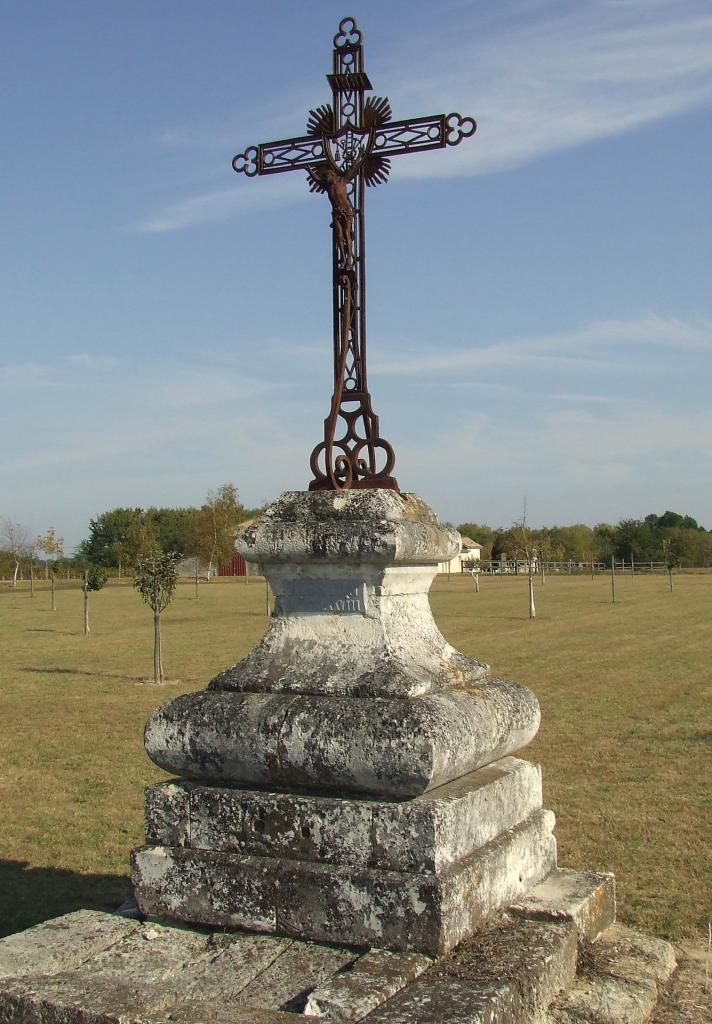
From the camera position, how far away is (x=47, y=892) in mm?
6961

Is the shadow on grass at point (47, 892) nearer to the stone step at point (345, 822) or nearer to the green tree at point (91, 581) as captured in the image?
the stone step at point (345, 822)

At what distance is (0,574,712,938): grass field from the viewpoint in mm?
7270

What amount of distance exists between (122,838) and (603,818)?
14.0 feet

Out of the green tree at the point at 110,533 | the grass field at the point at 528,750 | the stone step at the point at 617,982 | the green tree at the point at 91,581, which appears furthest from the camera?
the green tree at the point at 110,533

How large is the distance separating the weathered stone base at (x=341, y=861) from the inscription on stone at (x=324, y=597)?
2.29 ft

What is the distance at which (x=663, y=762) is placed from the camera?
11273 millimetres

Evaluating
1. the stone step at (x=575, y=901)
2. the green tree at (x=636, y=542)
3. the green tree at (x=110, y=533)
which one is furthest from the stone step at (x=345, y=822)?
the green tree at (x=636, y=542)

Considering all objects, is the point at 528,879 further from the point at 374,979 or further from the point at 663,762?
the point at 663,762

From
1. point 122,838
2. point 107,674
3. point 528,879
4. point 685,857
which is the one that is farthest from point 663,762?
point 107,674

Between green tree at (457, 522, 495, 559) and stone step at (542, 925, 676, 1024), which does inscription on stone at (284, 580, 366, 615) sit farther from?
green tree at (457, 522, 495, 559)

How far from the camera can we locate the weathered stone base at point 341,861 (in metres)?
3.12

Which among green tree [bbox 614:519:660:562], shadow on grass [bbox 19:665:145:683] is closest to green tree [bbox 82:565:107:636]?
shadow on grass [bbox 19:665:145:683]

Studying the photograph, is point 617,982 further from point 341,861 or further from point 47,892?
point 47,892

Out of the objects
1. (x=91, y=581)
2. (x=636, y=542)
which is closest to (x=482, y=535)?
(x=636, y=542)
